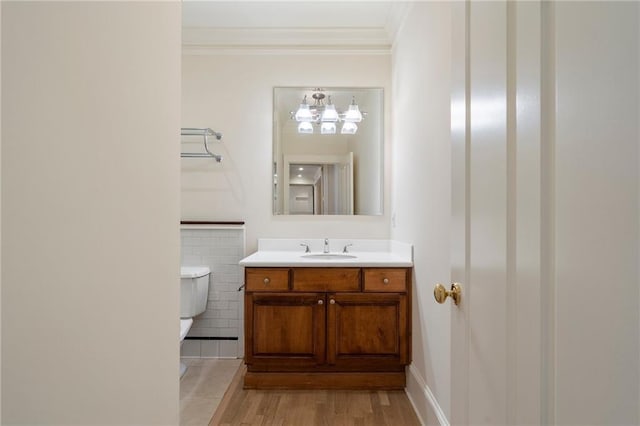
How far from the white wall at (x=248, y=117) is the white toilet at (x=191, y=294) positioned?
44cm

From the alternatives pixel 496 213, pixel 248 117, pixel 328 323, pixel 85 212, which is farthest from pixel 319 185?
pixel 85 212

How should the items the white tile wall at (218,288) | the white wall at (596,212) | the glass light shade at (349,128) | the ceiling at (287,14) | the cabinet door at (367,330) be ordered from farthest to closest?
the glass light shade at (349,128)
the white tile wall at (218,288)
the ceiling at (287,14)
the cabinet door at (367,330)
the white wall at (596,212)

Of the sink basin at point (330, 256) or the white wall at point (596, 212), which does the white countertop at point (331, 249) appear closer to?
the sink basin at point (330, 256)

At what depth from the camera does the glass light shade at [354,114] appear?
9.29 ft

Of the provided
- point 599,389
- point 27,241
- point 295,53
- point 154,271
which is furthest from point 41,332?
point 295,53

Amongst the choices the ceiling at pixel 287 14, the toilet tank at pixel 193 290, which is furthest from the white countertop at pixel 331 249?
the ceiling at pixel 287 14

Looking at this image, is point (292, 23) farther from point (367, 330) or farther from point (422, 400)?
point (422, 400)

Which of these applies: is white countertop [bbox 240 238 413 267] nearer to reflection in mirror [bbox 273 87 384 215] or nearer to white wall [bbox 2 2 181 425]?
reflection in mirror [bbox 273 87 384 215]

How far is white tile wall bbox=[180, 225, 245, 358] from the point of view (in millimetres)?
2746

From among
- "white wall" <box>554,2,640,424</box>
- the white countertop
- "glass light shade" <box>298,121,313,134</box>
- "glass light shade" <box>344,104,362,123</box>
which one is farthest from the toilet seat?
"white wall" <box>554,2,640,424</box>

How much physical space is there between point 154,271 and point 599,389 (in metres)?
0.89

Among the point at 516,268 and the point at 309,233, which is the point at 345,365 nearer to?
the point at 309,233

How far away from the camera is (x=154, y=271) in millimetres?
865

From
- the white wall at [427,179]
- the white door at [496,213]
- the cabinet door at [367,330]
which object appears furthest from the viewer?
the cabinet door at [367,330]
